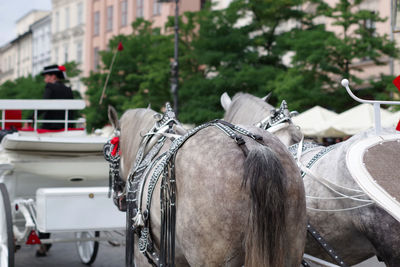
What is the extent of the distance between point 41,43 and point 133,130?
62.6 m

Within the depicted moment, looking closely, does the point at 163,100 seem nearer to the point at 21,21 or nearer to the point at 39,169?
the point at 39,169

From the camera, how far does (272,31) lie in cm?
1945

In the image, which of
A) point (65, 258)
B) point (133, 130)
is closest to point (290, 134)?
point (133, 130)

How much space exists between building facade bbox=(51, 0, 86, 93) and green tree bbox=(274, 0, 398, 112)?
1399 inches

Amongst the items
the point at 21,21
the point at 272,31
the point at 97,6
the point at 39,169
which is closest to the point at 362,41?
the point at 272,31

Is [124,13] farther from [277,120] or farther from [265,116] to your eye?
[277,120]

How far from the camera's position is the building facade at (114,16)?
40.6 metres

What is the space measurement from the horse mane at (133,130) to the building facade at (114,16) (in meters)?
34.8

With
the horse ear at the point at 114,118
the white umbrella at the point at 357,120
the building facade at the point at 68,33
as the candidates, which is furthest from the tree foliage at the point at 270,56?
the building facade at the point at 68,33

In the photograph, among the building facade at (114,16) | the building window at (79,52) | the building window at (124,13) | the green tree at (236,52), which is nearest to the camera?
the green tree at (236,52)

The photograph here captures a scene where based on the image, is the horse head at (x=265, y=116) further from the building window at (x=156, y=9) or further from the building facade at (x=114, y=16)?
the building window at (x=156, y=9)

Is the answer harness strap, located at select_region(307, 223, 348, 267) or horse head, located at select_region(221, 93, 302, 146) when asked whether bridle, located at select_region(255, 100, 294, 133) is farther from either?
harness strap, located at select_region(307, 223, 348, 267)

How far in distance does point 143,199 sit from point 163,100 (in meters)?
20.4

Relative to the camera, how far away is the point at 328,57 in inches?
675
